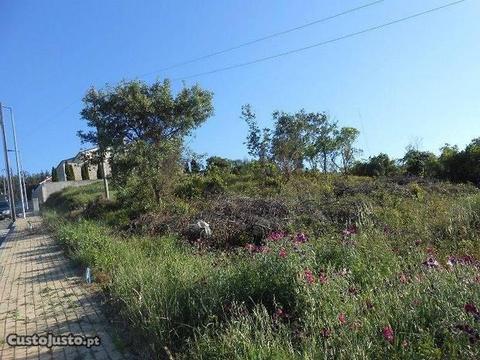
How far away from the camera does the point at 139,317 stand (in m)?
5.45

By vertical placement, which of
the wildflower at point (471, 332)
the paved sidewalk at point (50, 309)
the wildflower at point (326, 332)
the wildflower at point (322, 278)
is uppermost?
the wildflower at point (322, 278)

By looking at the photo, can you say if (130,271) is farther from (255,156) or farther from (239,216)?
(255,156)

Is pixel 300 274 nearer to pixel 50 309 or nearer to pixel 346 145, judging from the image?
pixel 50 309

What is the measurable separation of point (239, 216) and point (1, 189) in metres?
116

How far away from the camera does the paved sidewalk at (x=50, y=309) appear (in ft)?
18.0

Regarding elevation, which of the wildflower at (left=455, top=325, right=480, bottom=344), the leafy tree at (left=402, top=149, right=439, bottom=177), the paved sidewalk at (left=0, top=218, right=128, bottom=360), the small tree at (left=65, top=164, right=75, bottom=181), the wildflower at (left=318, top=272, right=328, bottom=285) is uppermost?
the small tree at (left=65, top=164, right=75, bottom=181)

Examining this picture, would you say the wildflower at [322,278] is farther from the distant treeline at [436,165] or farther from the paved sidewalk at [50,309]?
the distant treeline at [436,165]

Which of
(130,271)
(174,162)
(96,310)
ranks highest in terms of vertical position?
(174,162)

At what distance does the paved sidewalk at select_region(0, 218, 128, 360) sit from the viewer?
548cm

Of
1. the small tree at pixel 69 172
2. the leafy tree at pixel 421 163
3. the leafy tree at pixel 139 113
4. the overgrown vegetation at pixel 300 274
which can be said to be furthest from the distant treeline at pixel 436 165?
the small tree at pixel 69 172

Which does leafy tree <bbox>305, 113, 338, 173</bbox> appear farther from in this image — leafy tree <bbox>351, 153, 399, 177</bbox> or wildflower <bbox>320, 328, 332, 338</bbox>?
wildflower <bbox>320, 328, 332, 338</bbox>

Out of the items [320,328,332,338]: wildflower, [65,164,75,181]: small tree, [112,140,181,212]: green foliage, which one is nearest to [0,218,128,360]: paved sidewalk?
[320,328,332,338]: wildflower

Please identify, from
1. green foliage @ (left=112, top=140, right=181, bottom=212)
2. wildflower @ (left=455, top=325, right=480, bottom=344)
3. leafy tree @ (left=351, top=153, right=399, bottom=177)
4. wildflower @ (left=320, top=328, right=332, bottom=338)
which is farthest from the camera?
leafy tree @ (left=351, top=153, right=399, bottom=177)

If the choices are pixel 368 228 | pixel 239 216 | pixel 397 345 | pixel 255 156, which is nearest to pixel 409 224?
pixel 368 228
